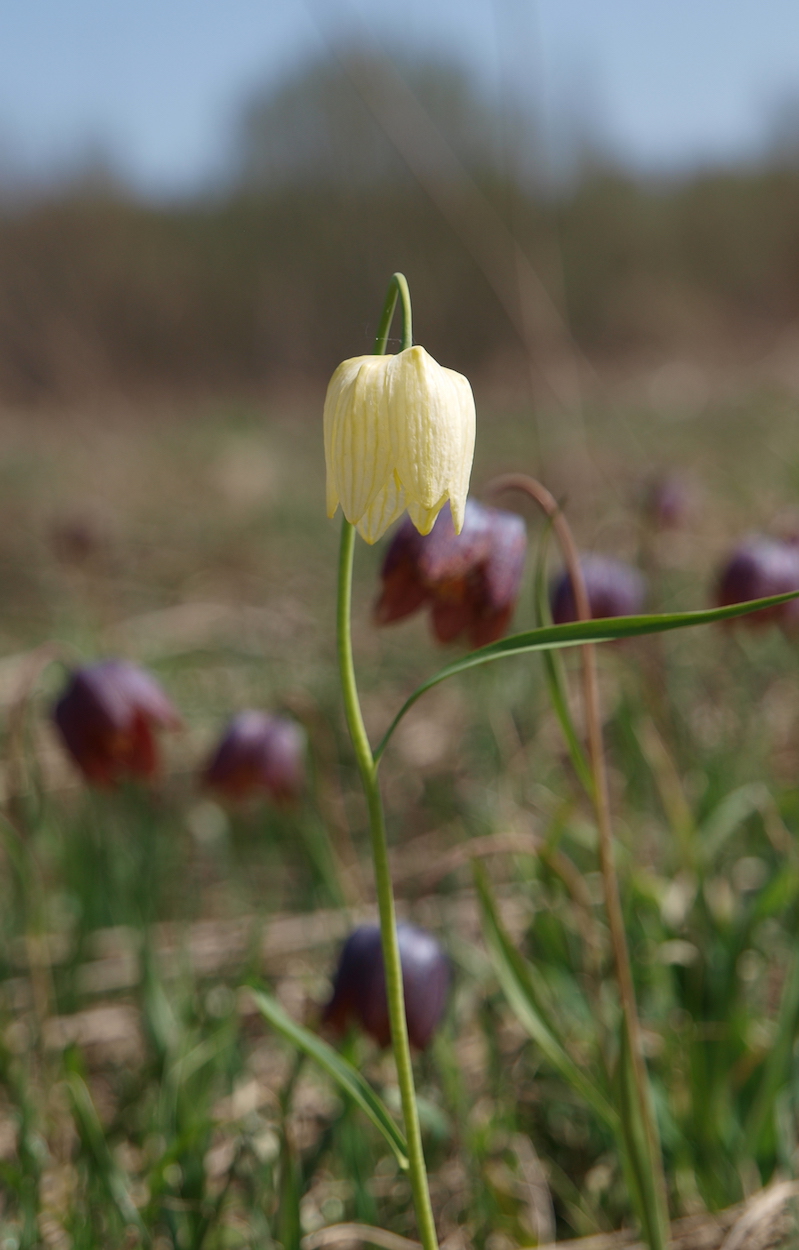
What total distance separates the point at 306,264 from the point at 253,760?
9044 mm

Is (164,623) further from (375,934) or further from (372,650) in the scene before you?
(375,934)

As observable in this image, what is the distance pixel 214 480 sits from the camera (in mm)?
5711

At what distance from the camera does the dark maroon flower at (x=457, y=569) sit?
879 millimetres

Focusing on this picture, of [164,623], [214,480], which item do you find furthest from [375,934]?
[214,480]

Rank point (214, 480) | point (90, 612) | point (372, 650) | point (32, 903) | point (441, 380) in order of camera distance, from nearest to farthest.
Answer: point (441, 380) → point (32, 903) → point (372, 650) → point (90, 612) → point (214, 480)

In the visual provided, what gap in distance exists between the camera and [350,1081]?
0.61 metres

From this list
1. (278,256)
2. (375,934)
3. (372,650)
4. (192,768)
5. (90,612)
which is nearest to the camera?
(375,934)

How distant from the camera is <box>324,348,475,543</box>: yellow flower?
0.54 m

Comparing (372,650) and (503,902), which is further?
(372,650)

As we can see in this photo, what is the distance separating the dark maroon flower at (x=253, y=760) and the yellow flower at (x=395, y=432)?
93 cm

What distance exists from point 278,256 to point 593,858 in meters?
10.0

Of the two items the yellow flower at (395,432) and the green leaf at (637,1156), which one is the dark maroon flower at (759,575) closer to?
the green leaf at (637,1156)

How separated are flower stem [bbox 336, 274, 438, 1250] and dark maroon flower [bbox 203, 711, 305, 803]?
2.89 feet

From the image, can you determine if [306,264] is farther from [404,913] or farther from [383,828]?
[383,828]
